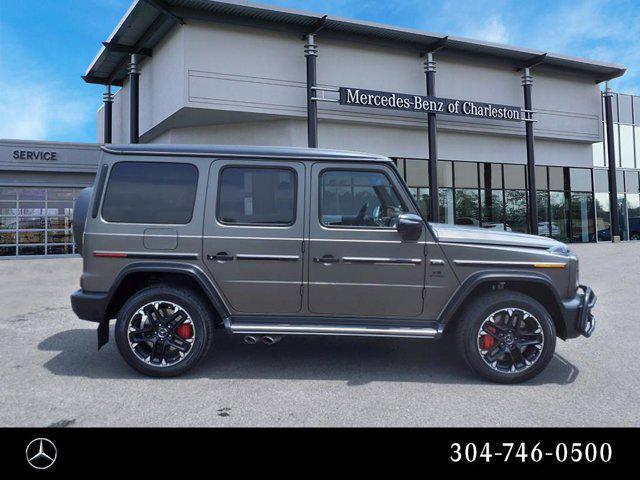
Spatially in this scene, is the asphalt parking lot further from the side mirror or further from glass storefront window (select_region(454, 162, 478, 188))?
glass storefront window (select_region(454, 162, 478, 188))

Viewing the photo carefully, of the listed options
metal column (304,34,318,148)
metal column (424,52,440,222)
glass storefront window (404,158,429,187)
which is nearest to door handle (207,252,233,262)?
metal column (304,34,318,148)

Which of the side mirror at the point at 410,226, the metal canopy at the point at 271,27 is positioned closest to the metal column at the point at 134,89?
the metal canopy at the point at 271,27

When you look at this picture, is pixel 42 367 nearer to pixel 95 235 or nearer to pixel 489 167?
pixel 95 235

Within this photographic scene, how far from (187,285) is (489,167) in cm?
1961

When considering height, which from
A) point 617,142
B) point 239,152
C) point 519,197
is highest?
point 617,142

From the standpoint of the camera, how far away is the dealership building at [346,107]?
1583cm

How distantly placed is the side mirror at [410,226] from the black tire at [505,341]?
0.87m

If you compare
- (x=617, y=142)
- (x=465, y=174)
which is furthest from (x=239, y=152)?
(x=617, y=142)

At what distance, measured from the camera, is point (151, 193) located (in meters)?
4.13

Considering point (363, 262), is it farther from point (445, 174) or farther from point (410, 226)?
point (445, 174)

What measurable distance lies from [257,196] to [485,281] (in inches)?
87.7

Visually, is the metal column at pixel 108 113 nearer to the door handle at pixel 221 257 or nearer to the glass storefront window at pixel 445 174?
the glass storefront window at pixel 445 174

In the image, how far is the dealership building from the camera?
15828mm
